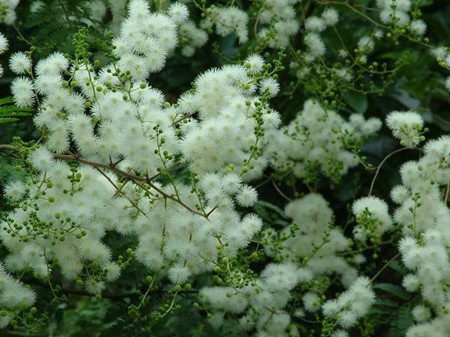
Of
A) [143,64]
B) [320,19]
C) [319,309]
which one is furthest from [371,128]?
[143,64]

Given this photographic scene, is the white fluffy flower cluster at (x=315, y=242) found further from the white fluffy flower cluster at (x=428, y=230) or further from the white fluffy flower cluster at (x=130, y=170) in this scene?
the white fluffy flower cluster at (x=130, y=170)

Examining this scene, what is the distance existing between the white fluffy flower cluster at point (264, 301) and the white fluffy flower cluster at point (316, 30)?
38.7 inches

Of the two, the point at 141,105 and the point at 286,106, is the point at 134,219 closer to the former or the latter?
the point at 141,105

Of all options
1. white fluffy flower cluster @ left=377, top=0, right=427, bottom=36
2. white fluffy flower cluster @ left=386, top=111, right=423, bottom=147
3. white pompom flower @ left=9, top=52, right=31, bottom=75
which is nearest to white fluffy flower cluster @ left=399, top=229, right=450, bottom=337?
white fluffy flower cluster @ left=386, top=111, right=423, bottom=147

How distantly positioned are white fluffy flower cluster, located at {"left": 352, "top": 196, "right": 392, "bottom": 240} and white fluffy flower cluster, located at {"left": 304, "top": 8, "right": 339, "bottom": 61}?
2.58 feet

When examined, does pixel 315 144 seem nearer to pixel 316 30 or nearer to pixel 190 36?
pixel 316 30

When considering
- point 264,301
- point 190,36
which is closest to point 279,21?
point 190,36

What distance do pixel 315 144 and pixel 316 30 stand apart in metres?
0.52

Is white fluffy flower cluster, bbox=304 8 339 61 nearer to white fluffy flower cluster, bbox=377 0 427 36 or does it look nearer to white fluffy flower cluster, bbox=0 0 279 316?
white fluffy flower cluster, bbox=377 0 427 36

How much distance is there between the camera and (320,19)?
3434 millimetres

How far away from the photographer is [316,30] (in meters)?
3.41

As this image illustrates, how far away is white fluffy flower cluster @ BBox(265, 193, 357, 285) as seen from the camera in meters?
3.22

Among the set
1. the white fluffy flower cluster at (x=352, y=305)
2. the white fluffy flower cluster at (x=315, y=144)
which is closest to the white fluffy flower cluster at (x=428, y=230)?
the white fluffy flower cluster at (x=352, y=305)

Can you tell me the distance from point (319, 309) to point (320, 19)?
1290 mm
